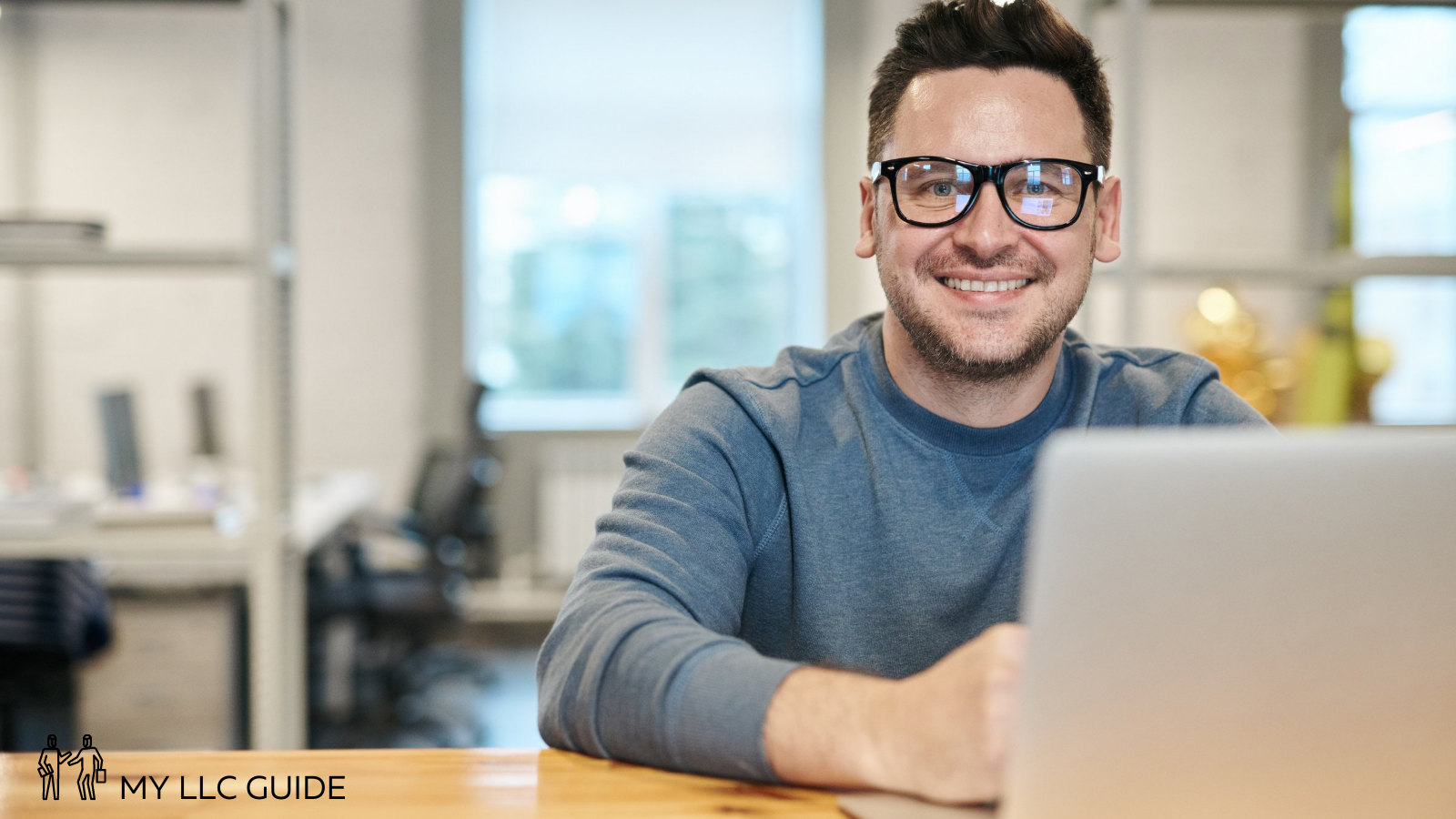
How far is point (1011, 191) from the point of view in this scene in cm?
106

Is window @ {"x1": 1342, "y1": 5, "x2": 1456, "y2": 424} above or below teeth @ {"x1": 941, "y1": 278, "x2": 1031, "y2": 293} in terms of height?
above

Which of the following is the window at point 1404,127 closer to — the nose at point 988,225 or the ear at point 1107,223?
the ear at point 1107,223

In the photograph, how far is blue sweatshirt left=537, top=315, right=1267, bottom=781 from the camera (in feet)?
3.20

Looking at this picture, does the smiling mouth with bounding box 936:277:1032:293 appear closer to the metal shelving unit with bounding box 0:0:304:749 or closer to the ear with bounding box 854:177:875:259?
the ear with bounding box 854:177:875:259

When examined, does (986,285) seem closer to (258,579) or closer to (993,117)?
(993,117)

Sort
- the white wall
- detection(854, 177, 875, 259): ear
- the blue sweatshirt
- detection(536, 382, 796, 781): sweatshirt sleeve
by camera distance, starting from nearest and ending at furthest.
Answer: detection(536, 382, 796, 781): sweatshirt sleeve → the blue sweatshirt → detection(854, 177, 875, 259): ear → the white wall

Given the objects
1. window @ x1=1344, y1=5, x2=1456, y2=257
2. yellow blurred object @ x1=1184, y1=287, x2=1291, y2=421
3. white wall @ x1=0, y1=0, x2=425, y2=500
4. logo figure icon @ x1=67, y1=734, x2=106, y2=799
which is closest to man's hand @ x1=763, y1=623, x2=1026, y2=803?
logo figure icon @ x1=67, y1=734, x2=106, y2=799

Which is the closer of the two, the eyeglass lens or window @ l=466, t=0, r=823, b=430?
the eyeglass lens

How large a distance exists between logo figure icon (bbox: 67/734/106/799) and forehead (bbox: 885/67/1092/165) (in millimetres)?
889

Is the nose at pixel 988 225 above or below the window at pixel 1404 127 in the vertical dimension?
below

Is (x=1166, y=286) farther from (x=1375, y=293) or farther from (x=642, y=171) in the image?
(x=642, y=171)

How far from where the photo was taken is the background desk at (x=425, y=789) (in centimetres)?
67

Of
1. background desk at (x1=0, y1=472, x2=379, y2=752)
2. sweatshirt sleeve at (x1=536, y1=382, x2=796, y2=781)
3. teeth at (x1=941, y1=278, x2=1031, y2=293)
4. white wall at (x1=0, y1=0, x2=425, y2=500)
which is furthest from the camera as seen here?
white wall at (x1=0, y1=0, x2=425, y2=500)

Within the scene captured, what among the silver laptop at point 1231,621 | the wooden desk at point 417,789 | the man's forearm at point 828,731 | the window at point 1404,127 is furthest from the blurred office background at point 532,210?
the silver laptop at point 1231,621
